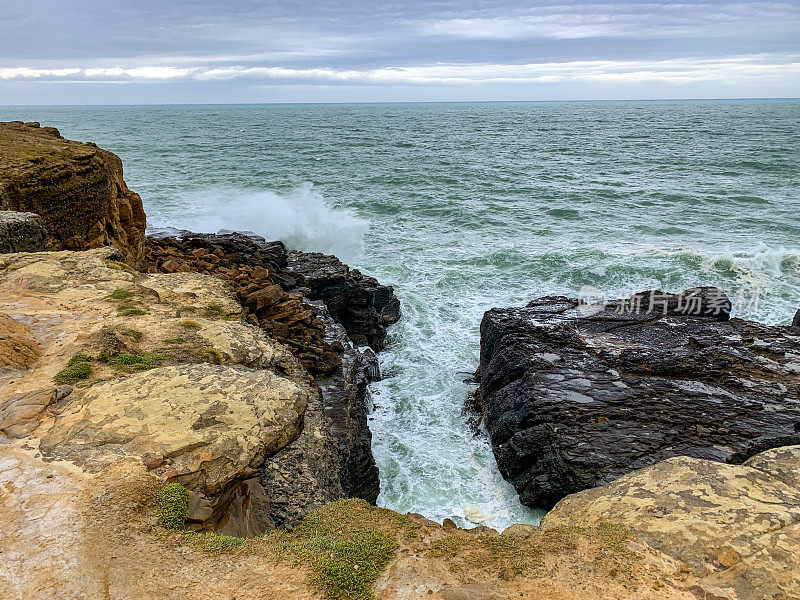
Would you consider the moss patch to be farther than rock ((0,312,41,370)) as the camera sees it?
Yes

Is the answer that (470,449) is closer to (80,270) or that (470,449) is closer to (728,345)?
(728,345)

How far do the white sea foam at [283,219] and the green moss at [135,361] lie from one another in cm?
1917

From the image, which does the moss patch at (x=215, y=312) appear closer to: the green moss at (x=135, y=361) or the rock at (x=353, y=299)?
the green moss at (x=135, y=361)

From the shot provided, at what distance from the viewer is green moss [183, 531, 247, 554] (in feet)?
15.8

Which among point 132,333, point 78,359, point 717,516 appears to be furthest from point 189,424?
point 717,516

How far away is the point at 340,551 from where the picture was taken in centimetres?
500

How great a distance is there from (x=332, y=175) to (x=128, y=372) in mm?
44001

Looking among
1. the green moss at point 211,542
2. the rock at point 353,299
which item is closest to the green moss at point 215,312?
the green moss at point 211,542

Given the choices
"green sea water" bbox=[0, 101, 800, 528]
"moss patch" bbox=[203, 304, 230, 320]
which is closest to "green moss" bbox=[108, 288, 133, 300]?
"moss patch" bbox=[203, 304, 230, 320]

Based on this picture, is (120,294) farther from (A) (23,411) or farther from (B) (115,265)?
(A) (23,411)

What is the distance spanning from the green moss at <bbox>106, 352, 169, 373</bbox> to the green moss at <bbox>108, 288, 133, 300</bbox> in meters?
2.14

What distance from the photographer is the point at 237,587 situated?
14.6 ft

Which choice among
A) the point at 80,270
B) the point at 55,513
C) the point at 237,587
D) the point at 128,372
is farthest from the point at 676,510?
the point at 80,270

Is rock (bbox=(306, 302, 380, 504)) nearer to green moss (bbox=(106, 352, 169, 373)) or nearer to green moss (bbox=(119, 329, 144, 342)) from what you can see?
green moss (bbox=(106, 352, 169, 373))
